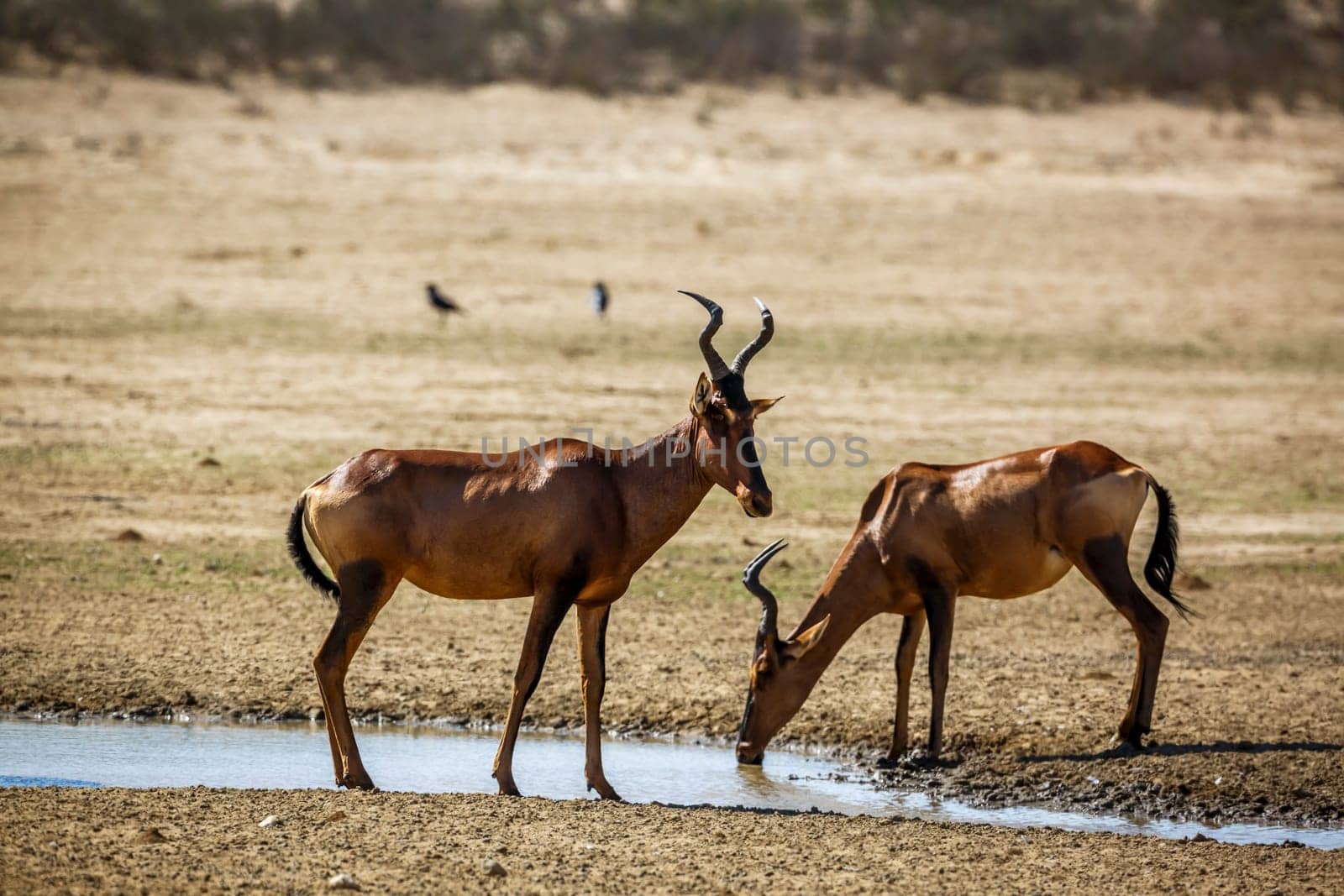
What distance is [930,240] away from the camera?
26406 mm

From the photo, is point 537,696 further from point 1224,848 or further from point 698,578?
point 1224,848

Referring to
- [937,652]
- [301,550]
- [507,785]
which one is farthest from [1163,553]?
[301,550]

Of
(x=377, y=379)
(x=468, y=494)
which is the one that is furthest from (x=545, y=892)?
(x=377, y=379)

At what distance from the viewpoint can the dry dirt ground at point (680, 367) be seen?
10992 mm

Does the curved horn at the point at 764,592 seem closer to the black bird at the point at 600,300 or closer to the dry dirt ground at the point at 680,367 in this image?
the dry dirt ground at the point at 680,367

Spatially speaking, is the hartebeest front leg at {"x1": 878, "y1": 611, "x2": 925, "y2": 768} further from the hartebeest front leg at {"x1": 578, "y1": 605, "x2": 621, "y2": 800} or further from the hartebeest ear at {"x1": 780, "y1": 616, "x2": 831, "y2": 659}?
the hartebeest front leg at {"x1": 578, "y1": 605, "x2": 621, "y2": 800}

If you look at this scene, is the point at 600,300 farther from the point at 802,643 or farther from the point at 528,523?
the point at 528,523

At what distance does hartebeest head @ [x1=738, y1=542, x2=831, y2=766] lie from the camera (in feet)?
32.6

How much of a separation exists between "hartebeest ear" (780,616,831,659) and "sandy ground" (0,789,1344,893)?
4.33ft

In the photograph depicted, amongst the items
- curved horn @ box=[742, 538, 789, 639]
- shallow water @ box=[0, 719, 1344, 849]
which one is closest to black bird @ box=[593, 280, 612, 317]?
shallow water @ box=[0, 719, 1344, 849]

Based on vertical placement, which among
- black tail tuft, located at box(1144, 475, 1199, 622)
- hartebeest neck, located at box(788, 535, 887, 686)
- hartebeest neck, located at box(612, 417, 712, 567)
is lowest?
hartebeest neck, located at box(788, 535, 887, 686)

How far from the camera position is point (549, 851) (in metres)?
7.87

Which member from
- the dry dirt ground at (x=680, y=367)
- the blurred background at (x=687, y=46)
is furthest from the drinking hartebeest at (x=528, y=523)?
the blurred background at (x=687, y=46)

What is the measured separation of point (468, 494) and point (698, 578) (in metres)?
5.00
